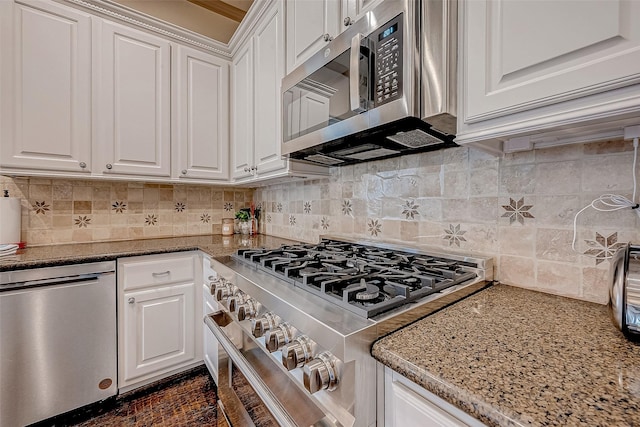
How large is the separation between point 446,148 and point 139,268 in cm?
178

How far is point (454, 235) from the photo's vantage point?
1.12m

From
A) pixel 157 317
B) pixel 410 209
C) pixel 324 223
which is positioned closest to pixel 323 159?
pixel 324 223

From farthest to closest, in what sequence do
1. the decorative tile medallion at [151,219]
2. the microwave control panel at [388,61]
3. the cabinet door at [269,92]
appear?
the decorative tile medallion at [151,219], the cabinet door at [269,92], the microwave control panel at [388,61]

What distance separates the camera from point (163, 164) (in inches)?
77.4

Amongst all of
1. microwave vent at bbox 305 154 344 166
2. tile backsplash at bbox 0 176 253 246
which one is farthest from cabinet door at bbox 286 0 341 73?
tile backsplash at bbox 0 176 253 246


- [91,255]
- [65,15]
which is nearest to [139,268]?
[91,255]

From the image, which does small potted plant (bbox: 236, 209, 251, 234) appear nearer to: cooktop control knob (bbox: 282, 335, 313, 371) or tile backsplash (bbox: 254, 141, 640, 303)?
tile backsplash (bbox: 254, 141, 640, 303)

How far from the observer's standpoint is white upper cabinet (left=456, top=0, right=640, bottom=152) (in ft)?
1.73

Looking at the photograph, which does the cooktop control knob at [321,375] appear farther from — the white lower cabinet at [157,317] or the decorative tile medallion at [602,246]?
the white lower cabinet at [157,317]

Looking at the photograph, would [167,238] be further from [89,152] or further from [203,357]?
[203,357]

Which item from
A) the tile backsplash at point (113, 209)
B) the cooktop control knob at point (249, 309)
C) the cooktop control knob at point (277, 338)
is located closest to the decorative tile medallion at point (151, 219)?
the tile backsplash at point (113, 209)

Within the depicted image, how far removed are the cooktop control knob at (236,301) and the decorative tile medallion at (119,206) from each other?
156cm

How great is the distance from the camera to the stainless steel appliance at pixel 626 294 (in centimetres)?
53

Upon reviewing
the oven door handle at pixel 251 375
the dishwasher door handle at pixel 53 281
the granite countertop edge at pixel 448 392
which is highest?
the granite countertop edge at pixel 448 392
